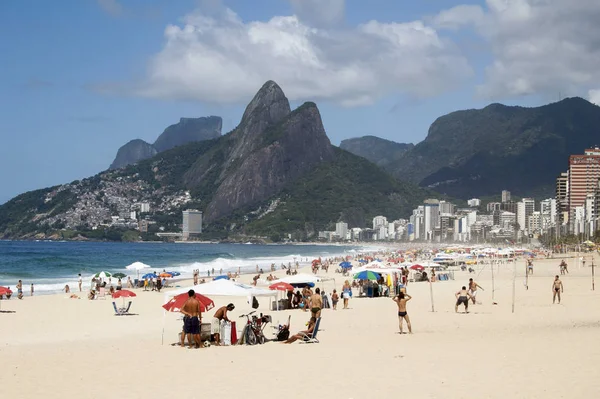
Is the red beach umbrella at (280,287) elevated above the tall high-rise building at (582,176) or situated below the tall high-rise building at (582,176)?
below

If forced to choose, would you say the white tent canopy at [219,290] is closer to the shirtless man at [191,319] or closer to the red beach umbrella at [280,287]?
the shirtless man at [191,319]

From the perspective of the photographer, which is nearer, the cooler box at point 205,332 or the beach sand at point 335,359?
the beach sand at point 335,359

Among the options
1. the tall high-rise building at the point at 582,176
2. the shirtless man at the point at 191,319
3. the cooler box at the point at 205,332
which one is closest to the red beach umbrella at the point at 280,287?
the cooler box at the point at 205,332

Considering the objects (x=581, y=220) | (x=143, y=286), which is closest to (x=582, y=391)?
(x=143, y=286)

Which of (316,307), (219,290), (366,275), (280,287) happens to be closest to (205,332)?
(219,290)

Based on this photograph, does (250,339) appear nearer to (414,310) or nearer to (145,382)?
(145,382)

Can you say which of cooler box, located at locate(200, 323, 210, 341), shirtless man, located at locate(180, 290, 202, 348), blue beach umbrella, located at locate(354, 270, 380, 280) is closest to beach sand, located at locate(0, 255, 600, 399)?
shirtless man, located at locate(180, 290, 202, 348)

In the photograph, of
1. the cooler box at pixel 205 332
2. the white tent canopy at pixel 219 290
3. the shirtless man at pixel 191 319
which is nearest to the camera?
the shirtless man at pixel 191 319
